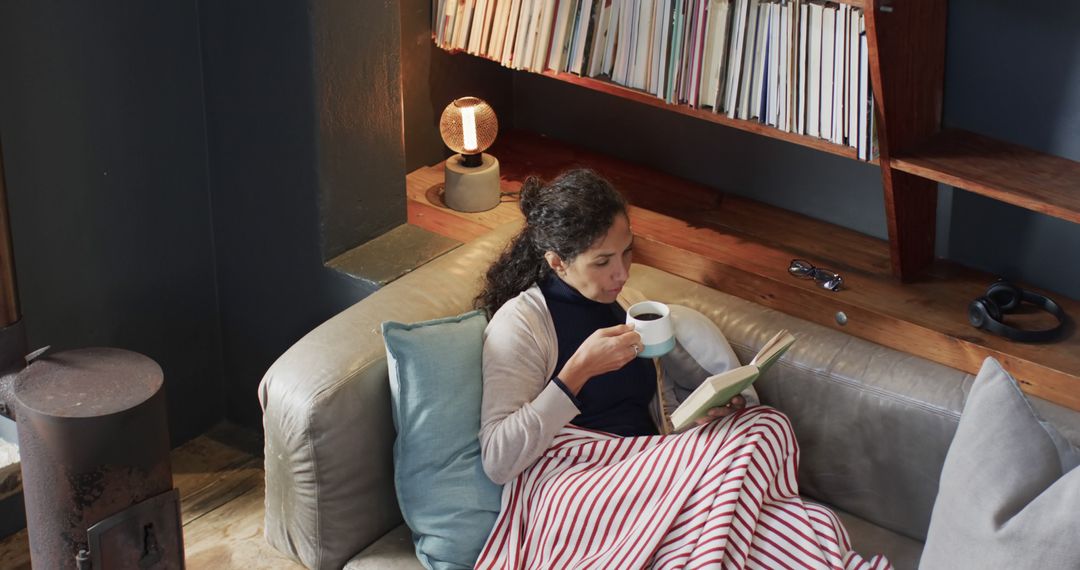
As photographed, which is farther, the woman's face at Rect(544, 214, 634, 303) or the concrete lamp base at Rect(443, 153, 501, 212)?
the concrete lamp base at Rect(443, 153, 501, 212)

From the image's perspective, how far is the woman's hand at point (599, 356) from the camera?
235 centimetres

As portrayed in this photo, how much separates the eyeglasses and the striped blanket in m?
0.46

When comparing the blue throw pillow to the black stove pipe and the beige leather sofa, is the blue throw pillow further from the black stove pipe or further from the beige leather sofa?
the black stove pipe

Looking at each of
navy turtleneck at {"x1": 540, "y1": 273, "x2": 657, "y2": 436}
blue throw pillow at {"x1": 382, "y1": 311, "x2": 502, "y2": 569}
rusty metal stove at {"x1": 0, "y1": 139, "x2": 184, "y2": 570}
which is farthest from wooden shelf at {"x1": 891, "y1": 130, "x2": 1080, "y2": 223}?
rusty metal stove at {"x1": 0, "y1": 139, "x2": 184, "y2": 570}

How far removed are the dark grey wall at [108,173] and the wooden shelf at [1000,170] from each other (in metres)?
1.66

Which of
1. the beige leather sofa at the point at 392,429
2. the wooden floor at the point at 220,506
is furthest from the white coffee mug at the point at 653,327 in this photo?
the wooden floor at the point at 220,506

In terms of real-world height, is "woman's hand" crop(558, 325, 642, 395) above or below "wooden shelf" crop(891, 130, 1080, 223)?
below

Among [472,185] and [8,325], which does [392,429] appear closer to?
[8,325]

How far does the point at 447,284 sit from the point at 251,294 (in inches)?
28.9

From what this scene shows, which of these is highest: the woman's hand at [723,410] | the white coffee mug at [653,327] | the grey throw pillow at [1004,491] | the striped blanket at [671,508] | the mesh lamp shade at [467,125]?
the mesh lamp shade at [467,125]

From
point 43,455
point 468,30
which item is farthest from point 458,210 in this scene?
point 43,455

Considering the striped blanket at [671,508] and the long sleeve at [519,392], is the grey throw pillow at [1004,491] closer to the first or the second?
the striped blanket at [671,508]

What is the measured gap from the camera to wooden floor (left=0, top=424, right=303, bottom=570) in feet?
9.51

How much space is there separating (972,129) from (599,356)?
104cm
